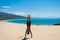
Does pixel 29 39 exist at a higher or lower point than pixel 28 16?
lower

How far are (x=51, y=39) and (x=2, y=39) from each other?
3.39m

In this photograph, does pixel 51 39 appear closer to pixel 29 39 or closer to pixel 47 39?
pixel 47 39

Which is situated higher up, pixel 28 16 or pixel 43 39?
pixel 28 16

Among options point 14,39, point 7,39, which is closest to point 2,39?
point 7,39

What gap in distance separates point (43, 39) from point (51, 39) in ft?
1.89

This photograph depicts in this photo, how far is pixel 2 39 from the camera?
25.3ft

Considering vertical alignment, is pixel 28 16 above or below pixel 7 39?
above

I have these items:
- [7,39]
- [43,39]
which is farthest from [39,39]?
[7,39]

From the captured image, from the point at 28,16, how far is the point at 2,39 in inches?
93.1

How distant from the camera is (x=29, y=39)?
25.6ft

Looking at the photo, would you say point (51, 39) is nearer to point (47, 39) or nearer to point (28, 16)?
point (47, 39)

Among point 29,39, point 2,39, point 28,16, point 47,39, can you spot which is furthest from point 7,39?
point 47,39

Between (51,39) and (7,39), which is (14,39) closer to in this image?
(7,39)

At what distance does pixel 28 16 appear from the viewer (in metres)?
7.77
